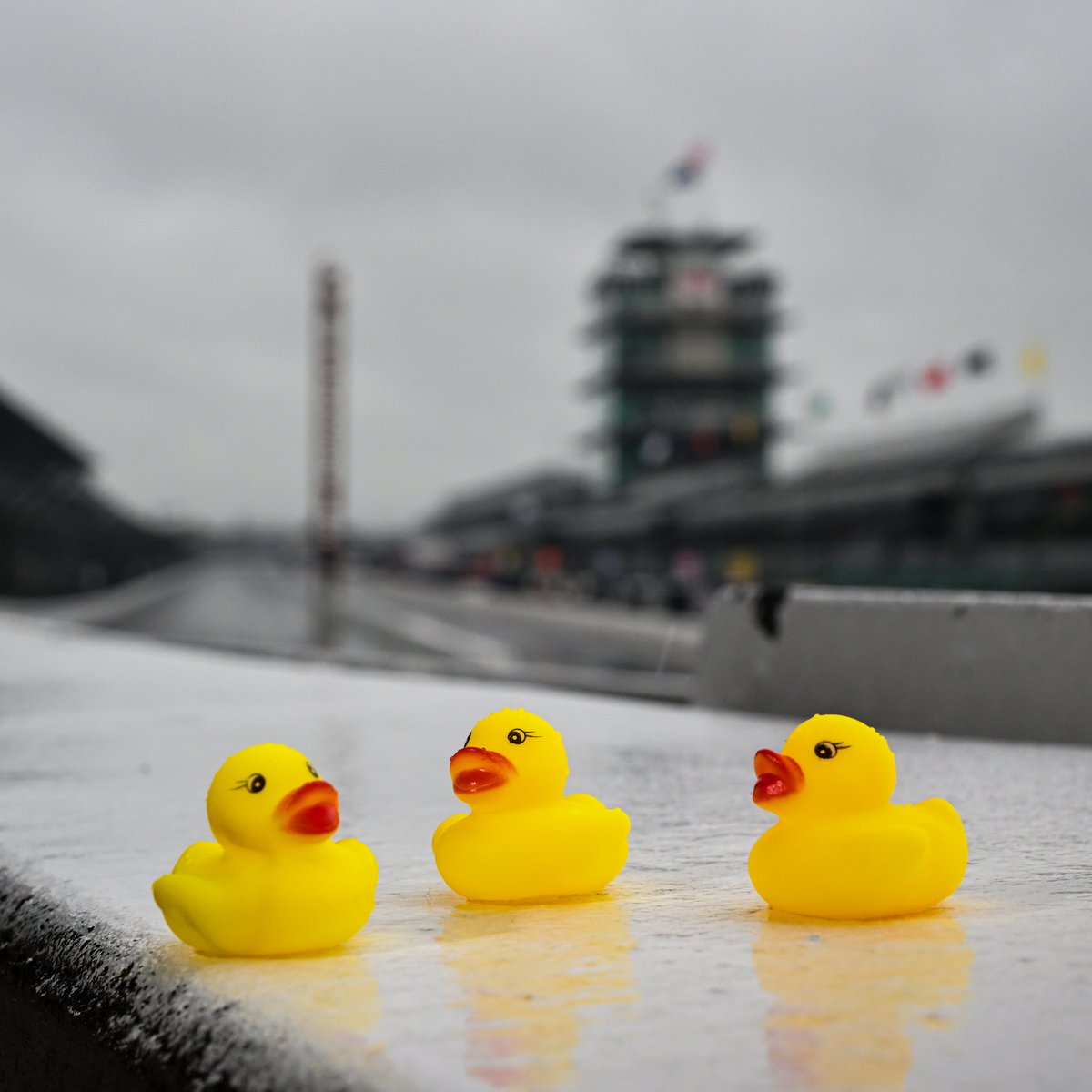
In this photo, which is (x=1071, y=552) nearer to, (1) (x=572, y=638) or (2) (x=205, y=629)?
(1) (x=572, y=638)

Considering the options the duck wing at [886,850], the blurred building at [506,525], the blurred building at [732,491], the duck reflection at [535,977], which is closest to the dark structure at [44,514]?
the blurred building at [732,491]

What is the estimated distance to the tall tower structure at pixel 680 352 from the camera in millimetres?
114875

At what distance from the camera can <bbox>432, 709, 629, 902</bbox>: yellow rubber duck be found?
323 cm

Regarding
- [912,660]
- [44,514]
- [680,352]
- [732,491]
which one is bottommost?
[912,660]

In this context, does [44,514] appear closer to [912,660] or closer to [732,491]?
[912,660]

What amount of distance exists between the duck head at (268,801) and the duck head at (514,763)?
51cm

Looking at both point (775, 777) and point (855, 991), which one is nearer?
point (855, 991)

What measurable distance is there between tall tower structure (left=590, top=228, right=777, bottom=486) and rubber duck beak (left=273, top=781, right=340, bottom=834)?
11049 cm

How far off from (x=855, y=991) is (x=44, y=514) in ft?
133

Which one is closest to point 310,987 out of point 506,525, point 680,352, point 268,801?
point 268,801

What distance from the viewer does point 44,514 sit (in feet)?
131

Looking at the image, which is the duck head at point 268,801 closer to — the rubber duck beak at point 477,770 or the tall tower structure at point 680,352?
the rubber duck beak at point 477,770

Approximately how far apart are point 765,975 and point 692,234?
11723 cm

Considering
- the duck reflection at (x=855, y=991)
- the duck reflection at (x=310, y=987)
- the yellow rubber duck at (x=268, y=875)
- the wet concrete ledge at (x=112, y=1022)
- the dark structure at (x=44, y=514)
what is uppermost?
the dark structure at (x=44, y=514)
